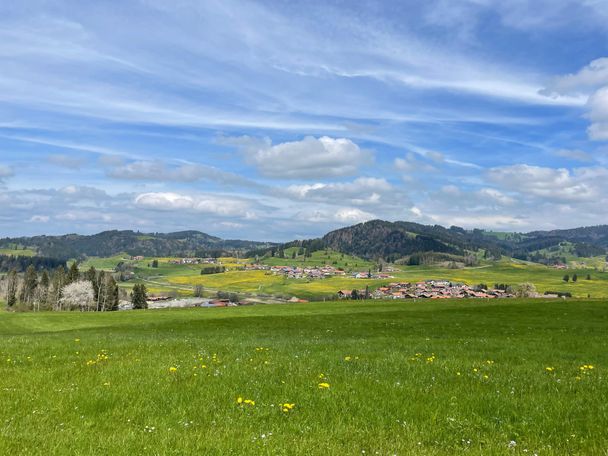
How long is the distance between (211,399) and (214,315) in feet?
191

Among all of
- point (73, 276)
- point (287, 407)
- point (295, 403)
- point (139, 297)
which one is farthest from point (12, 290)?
point (287, 407)

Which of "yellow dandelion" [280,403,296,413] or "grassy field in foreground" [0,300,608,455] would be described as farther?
"yellow dandelion" [280,403,296,413]

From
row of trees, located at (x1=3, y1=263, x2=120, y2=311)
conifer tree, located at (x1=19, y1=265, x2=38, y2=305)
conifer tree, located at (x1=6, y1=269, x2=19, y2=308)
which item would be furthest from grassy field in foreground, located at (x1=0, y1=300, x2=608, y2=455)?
conifer tree, located at (x1=6, y1=269, x2=19, y2=308)

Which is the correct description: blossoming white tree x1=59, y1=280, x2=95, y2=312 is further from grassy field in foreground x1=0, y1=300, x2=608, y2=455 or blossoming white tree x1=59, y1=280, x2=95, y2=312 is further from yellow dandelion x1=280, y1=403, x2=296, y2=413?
yellow dandelion x1=280, y1=403, x2=296, y2=413

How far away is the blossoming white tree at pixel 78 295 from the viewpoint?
144 meters

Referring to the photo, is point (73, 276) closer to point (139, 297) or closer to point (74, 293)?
point (74, 293)

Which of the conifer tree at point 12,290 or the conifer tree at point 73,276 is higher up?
the conifer tree at point 73,276

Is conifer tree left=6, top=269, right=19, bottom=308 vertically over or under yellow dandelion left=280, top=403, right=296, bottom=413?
under

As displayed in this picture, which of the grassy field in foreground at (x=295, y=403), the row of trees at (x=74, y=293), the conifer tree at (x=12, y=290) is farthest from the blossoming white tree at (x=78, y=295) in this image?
the grassy field in foreground at (x=295, y=403)

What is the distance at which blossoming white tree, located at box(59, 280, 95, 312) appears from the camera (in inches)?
5668

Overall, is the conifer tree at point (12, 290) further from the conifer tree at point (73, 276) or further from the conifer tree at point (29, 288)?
the conifer tree at point (73, 276)

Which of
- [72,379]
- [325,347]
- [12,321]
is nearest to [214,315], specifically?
[12,321]

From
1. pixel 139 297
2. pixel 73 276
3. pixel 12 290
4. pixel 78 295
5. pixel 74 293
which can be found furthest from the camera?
pixel 12 290

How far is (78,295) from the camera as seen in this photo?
145 metres
